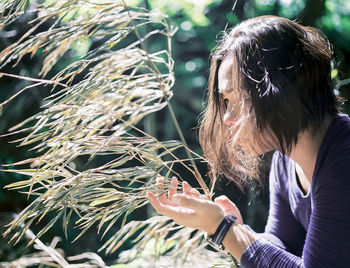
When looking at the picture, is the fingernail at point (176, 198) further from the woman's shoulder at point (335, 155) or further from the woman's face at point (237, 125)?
the woman's shoulder at point (335, 155)

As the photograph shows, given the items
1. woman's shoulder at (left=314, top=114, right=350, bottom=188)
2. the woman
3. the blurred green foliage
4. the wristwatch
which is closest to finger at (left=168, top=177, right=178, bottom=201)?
the woman

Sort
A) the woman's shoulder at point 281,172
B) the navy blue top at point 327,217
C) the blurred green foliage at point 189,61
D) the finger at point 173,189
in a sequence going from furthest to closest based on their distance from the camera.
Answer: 1. the blurred green foliage at point 189,61
2. the woman's shoulder at point 281,172
3. the finger at point 173,189
4. the navy blue top at point 327,217

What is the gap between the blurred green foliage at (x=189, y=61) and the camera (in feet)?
5.71

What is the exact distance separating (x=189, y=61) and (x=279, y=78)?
1284 millimetres

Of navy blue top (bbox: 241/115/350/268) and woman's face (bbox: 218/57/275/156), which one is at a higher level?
woman's face (bbox: 218/57/275/156)

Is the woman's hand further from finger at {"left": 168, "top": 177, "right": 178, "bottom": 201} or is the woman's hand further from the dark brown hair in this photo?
the dark brown hair

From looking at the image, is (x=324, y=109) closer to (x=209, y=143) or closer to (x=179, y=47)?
(x=209, y=143)

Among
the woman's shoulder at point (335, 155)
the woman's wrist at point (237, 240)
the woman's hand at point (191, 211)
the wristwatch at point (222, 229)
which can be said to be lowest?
the woman's wrist at point (237, 240)

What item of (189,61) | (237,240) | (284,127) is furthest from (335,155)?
(189,61)

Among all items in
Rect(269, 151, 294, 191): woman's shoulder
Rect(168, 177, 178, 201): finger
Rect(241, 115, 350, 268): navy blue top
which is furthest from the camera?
Rect(269, 151, 294, 191): woman's shoulder

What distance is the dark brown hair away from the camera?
2.71 ft

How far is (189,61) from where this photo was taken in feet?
6.79

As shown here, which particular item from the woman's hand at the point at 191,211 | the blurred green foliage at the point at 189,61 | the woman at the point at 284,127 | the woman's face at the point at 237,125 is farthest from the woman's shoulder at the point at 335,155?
the blurred green foliage at the point at 189,61

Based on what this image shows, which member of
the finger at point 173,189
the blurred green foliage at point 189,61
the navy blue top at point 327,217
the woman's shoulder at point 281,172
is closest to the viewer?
the navy blue top at point 327,217
